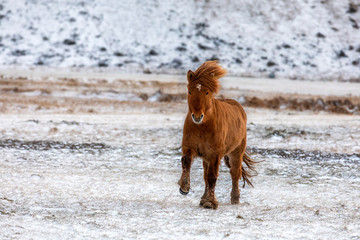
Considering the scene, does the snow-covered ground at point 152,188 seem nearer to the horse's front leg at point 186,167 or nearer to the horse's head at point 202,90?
the horse's front leg at point 186,167

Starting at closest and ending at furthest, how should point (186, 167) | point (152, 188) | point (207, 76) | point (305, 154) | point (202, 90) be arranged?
point (202, 90) → point (207, 76) → point (186, 167) → point (152, 188) → point (305, 154)

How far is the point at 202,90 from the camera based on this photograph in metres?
5.81

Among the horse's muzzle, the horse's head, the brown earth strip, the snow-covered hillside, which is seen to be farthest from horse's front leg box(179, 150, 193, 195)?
the snow-covered hillside

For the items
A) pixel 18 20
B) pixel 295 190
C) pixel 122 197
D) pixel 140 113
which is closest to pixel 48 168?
pixel 122 197

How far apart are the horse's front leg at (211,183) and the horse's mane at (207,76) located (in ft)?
3.40

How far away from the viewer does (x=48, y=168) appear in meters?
9.36

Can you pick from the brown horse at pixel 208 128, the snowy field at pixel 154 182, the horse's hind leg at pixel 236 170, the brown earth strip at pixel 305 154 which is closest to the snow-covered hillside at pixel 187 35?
the snowy field at pixel 154 182

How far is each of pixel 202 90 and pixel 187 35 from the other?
131ft

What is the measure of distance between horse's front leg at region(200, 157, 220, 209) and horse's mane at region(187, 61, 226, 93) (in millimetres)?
1037

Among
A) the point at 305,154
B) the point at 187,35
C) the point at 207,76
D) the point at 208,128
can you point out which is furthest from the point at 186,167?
the point at 187,35

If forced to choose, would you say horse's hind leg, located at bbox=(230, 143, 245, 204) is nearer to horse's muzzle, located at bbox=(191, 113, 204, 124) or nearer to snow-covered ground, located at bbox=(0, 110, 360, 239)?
snow-covered ground, located at bbox=(0, 110, 360, 239)

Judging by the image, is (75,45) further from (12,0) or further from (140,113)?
(140,113)

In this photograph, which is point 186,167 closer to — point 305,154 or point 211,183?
point 211,183

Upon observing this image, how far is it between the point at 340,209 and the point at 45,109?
1466 centimetres
